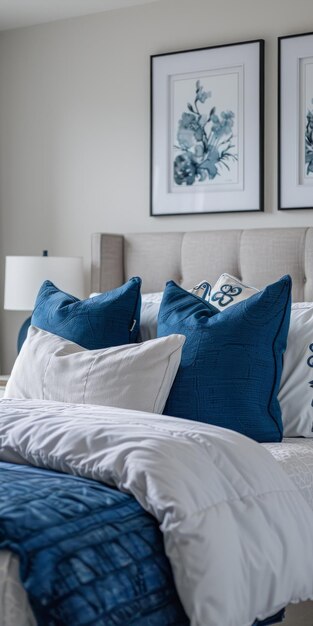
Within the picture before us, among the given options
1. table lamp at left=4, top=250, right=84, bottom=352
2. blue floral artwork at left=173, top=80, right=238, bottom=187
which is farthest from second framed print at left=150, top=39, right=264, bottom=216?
table lamp at left=4, top=250, right=84, bottom=352

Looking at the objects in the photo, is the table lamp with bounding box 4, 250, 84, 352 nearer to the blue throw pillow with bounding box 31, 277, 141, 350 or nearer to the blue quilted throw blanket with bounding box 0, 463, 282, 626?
the blue throw pillow with bounding box 31, 277, 141, 350

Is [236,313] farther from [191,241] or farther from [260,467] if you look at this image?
[191,241]

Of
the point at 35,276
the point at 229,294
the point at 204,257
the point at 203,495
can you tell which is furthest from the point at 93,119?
the point at 203,495

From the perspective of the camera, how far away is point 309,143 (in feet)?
11.6

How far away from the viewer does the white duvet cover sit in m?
1.62

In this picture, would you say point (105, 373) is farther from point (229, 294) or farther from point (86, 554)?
point (86, 554)

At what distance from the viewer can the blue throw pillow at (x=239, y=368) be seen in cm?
237

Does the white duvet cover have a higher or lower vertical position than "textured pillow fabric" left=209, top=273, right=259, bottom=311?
lower

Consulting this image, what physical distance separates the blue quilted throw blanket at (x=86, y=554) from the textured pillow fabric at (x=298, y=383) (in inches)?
37.3

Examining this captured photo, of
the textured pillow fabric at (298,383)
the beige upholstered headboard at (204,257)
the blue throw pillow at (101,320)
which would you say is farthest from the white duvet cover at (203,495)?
the beige upholstered headboard at (204,257)

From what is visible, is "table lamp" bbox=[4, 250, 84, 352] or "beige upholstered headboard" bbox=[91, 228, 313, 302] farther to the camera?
"table lamp" bbox=[4, 250, 84, 352]

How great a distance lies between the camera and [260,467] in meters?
1.90

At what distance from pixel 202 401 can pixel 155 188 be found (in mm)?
1775

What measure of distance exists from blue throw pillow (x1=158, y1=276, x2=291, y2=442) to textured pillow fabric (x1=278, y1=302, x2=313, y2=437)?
120 millimetres
